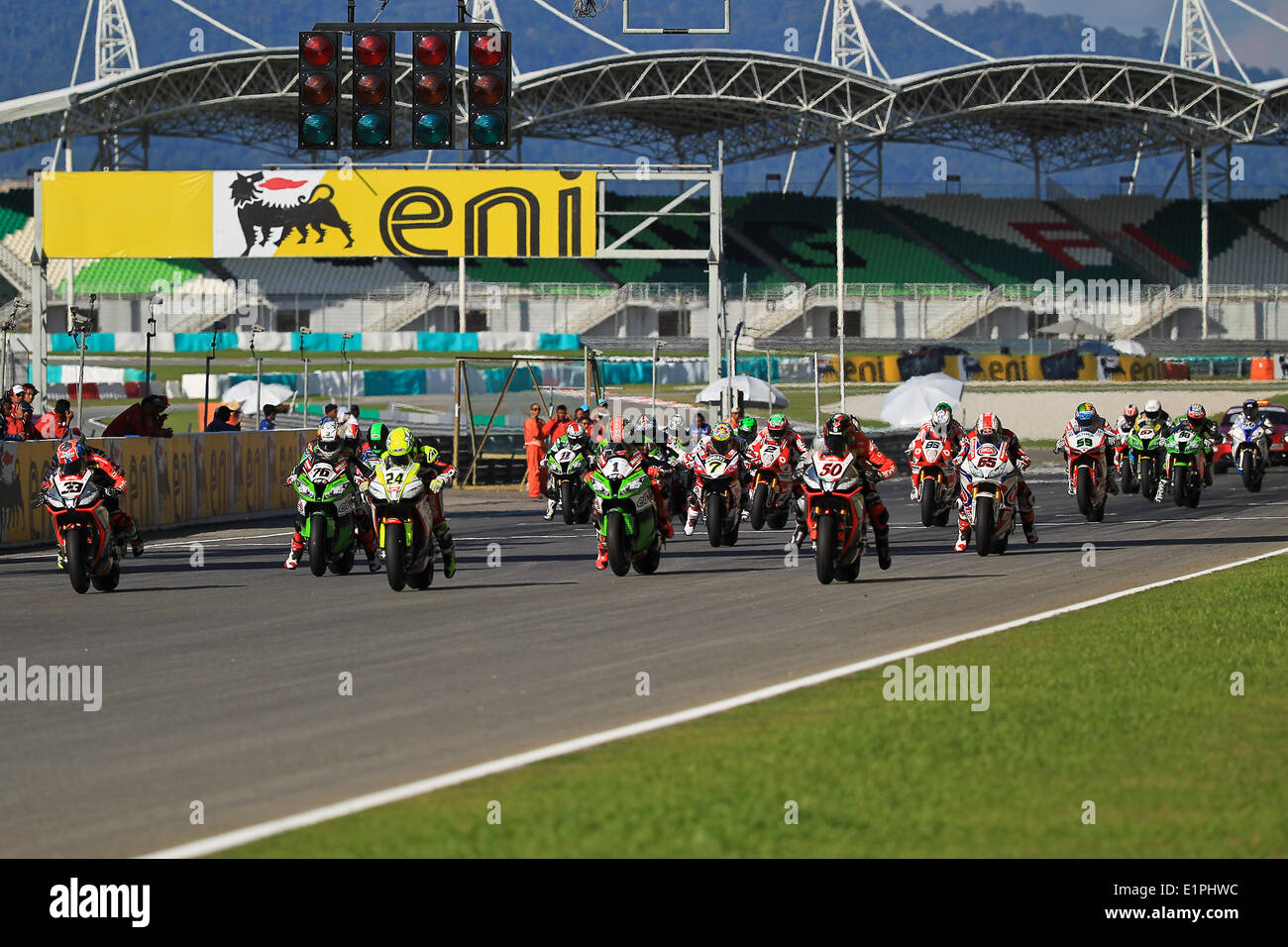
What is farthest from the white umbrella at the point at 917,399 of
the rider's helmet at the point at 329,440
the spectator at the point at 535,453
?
the rider's helmet at the point at 329,440

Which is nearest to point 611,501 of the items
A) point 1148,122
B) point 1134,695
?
point 1134,695

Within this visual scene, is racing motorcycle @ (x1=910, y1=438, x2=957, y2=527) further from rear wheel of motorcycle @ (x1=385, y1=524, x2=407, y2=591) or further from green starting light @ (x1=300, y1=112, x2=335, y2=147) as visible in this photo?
rear wheel of motorcycle @ (x1=385, y1=524, x2=407, y2=591)

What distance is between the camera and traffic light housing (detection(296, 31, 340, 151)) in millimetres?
16547

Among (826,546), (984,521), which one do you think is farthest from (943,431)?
(826,546)

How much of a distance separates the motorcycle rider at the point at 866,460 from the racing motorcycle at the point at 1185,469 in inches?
433

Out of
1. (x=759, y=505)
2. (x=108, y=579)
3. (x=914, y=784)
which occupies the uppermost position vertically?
(x=759, y=505)

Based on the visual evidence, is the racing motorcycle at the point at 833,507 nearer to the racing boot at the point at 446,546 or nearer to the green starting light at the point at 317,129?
the racing boot at the point at 446,546

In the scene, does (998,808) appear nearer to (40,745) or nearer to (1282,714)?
(1282,714)

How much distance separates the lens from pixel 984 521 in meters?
17.4

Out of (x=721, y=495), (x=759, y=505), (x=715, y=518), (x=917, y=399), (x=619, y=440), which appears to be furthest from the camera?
(x=917, y=399)

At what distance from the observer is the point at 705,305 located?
7850cm

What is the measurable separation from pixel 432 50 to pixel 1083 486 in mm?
10432

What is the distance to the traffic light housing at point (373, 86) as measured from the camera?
1653cm

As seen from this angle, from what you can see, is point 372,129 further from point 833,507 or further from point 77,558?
point 833,507
